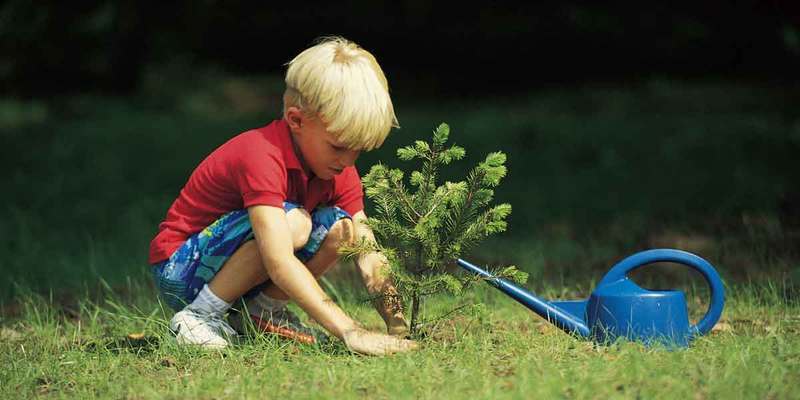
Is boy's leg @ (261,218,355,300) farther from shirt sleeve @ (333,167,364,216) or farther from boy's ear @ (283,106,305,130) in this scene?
boy's ear @ (283,106,305,130)

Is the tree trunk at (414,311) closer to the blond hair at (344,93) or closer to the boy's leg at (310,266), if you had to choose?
the boy's leg at (310,266)

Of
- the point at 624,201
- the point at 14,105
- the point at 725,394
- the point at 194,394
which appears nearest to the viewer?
the point at 725,394

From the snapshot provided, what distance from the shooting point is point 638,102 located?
9695 mm

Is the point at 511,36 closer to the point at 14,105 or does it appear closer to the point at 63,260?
the point at 14,105

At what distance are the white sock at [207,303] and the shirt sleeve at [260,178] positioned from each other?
355mm

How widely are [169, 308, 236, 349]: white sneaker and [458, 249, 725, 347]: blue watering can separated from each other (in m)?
0.82

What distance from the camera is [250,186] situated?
281 centimetres

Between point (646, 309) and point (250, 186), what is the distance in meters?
1.15

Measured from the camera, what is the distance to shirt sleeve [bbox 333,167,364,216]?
3152mm

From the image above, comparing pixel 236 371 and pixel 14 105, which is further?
pixel 14 105

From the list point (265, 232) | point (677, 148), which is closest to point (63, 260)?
point (265, 232)

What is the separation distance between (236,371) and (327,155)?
25.8 inches

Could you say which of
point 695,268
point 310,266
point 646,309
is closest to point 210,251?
point 310,266

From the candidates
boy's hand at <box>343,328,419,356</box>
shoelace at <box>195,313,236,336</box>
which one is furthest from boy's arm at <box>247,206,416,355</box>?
shoelace at <box>195,313,236,336</box>
